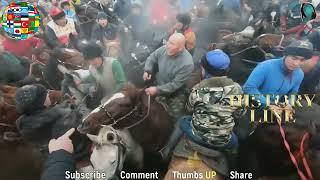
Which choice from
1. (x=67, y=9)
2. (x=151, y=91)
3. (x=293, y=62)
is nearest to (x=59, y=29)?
(x=67, y=9)

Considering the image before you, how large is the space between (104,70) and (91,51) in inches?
7.1

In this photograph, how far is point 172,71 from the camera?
9.66 feet

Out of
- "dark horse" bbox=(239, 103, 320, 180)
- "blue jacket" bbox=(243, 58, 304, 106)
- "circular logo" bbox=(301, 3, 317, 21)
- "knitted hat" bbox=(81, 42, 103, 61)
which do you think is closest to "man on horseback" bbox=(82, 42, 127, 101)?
"knitted hat" bbox=(81, 42, 103, 61)

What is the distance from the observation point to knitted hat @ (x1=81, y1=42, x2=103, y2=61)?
117 inches

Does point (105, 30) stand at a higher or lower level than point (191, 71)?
higher

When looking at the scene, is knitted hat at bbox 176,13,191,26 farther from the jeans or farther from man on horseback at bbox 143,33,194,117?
the jeans

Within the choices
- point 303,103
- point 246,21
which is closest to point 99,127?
point 246,21

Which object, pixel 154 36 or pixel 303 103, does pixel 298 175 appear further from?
pixel 154 36

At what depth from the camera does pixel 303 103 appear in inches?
117

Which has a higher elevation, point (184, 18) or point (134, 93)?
Answer: point (184, 18)

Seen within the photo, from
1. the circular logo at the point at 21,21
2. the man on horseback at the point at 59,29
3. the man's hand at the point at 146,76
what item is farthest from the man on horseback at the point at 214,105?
the circular logo at the point at 21,21

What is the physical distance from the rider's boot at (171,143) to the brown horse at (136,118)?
0.11 ft

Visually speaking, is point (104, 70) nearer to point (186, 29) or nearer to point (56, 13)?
point (56, 13)

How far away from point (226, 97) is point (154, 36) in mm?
728
